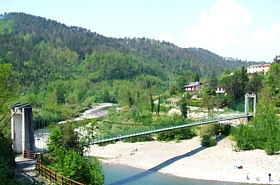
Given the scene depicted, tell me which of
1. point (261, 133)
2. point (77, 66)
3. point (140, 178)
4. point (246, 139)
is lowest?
point (140, 178)

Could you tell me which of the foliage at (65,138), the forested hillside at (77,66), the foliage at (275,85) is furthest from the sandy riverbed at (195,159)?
the forested hillside at (77,66)

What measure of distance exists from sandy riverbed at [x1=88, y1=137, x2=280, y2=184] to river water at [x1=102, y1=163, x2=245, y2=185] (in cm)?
66

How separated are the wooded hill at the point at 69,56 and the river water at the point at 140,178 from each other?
33.5 metres

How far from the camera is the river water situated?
18.7 m

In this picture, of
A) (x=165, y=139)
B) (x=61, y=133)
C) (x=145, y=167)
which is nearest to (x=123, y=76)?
(x=165, y=139)

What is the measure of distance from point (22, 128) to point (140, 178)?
7.55 meters

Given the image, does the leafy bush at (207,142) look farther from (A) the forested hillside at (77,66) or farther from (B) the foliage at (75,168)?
(A) the forested hillside at (77,66)

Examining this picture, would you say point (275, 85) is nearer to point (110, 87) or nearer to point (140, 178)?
point (140, 178)

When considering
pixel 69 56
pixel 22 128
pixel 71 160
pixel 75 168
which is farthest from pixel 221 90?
pixel 69 56

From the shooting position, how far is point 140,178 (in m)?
19.7

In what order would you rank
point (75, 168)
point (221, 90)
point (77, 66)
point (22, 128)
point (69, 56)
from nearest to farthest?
1. point (75, 168)
2. point (22, 128)
3. point (221, 90)
4. point (77, 66)
5. point (69, 56)

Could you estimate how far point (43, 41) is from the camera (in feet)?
284

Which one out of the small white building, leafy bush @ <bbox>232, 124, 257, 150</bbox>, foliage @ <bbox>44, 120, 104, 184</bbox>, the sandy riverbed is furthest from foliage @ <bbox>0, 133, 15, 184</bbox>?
the small white building

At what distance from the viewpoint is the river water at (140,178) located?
1867cm
